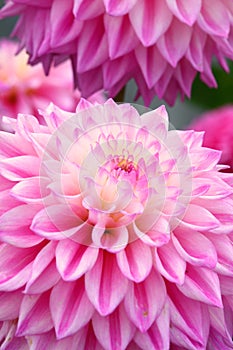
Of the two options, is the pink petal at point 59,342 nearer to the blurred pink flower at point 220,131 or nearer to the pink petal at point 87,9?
the pink petal at point 87,9

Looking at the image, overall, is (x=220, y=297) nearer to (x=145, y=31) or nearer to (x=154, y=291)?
(x=154, y=291)

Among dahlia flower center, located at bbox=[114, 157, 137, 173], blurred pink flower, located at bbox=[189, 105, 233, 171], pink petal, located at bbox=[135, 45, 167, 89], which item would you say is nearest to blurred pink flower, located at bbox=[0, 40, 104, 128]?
blurred pink flower, located at bbox=[189, 105, 233, 171]

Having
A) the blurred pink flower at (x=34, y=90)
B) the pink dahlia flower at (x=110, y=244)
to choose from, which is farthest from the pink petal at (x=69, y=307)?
the blurred pink flower at (x=34, y=90)

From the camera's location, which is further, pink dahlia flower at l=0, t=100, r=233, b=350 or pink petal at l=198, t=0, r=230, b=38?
pink petal at l=198, t=0, r=230, b=38

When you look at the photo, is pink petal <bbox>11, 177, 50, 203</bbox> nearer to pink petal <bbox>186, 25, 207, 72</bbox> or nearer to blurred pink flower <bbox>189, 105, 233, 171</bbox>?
pink petal <bbox>186, 25, 207, 72</bbox>

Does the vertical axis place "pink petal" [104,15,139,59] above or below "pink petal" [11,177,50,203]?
above

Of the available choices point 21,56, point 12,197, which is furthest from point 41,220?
point 21,56
